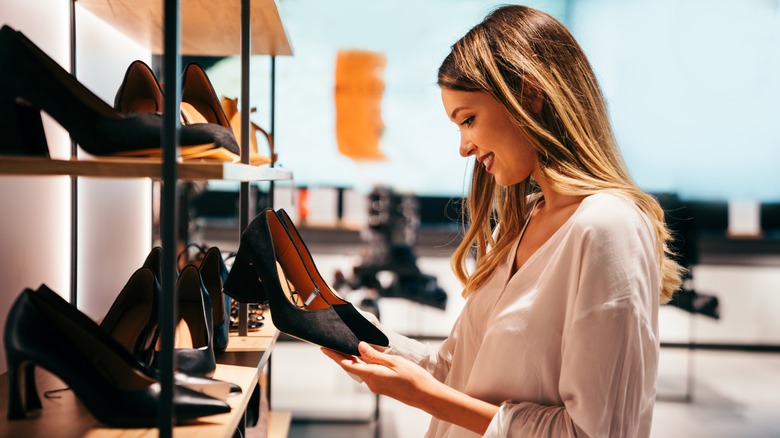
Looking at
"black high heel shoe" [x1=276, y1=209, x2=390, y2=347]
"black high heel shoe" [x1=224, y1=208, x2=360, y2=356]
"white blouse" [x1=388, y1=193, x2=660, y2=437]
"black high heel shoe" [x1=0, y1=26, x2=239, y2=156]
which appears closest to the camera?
"black high heel shoe" [x1=0, y1=26, x2=239, y2=156]

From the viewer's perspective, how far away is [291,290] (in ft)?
4.85

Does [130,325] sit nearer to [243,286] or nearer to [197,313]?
[197,313]

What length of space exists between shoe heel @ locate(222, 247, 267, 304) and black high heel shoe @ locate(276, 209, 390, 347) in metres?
0.15

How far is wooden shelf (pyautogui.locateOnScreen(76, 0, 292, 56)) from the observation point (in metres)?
1.29

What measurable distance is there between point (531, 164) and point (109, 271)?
45.6 inches

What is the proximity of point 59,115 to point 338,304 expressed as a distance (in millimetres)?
686

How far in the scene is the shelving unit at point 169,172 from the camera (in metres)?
0.66

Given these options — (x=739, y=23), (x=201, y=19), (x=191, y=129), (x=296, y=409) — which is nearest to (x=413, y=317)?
(x=296, y=409)

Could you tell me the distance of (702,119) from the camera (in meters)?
4.78

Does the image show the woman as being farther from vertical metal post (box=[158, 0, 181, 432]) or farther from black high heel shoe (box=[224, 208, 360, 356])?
vertical metal post (box=[158, 0, 181, 432])

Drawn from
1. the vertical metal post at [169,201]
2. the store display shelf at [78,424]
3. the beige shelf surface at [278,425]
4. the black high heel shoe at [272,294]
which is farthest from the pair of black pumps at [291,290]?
the beige shelf surface at [278,425]

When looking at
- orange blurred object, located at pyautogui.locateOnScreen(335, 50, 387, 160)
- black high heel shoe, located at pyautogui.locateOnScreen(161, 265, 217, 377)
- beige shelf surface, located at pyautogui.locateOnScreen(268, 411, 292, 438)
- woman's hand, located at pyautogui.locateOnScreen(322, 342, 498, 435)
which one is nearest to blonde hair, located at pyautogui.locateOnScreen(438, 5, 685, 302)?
woman's hand, located at pyautogui.locateOnScreen(322, 342, 498, 435)

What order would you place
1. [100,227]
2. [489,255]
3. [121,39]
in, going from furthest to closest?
[121,39] → [100,227] → [489,255]

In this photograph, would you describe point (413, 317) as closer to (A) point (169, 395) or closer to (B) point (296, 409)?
(B) point (296, 409)
